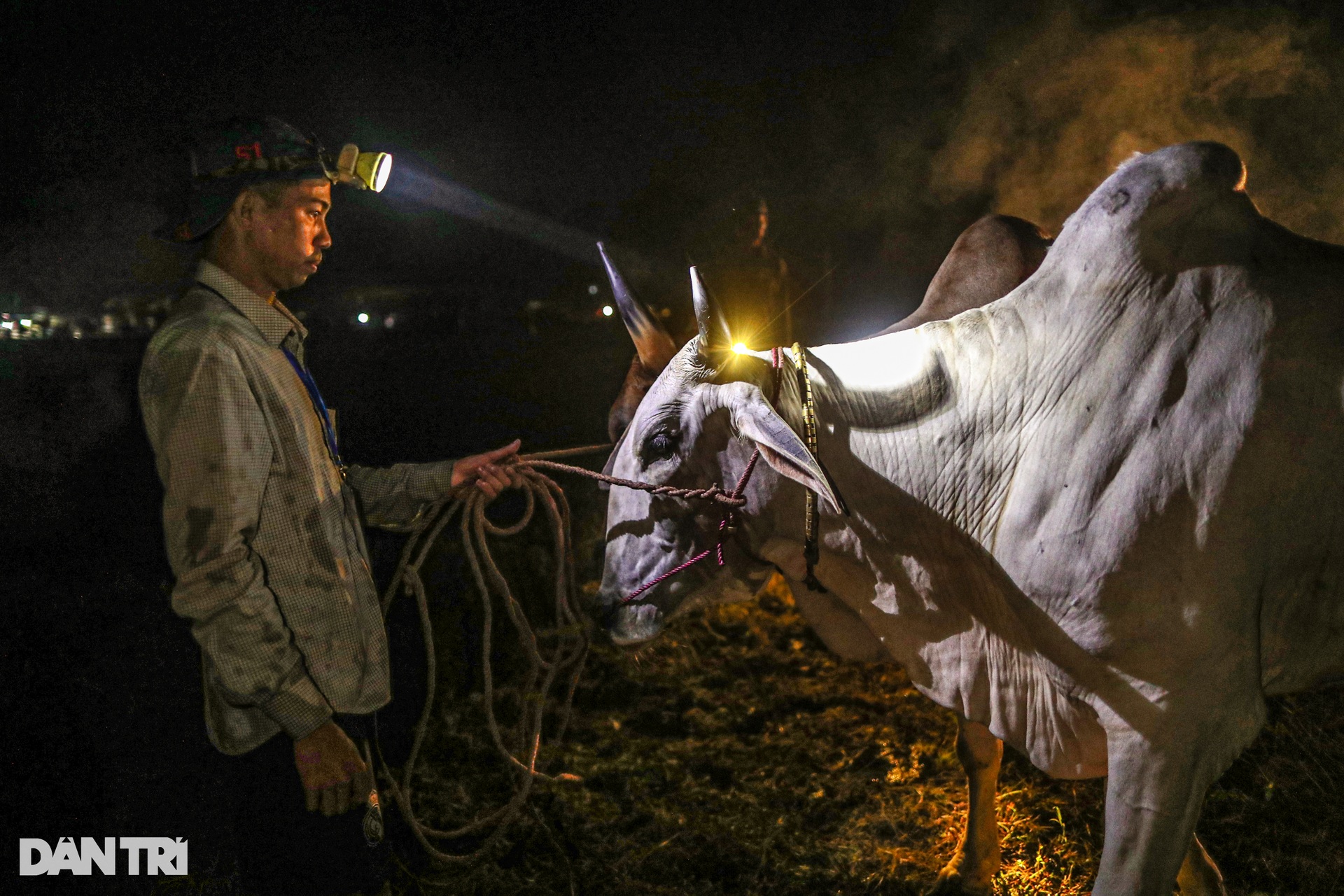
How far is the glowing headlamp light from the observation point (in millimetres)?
2428

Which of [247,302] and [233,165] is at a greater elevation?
[233,165]

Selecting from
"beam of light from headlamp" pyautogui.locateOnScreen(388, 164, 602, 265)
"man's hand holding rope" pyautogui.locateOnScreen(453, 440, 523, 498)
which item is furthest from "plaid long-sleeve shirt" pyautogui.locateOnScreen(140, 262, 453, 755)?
"beam of light from headlamp" pyautogui.locateOnScreen(388, 164, 602, 265)

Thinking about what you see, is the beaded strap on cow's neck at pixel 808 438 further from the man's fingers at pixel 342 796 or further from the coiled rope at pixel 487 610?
the man's fingers at pixel 342 796

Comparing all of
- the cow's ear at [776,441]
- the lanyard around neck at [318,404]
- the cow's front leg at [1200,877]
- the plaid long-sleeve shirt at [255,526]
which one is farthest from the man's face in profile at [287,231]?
the cow's front leg at [1200,877]

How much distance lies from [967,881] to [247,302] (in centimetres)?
333

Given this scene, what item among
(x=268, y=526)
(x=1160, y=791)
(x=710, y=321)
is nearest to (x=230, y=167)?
(x=268, y=526)

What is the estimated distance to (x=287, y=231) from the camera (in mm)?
2207

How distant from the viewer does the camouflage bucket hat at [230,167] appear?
2.12m

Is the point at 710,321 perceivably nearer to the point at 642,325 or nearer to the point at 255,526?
the point at 642,325

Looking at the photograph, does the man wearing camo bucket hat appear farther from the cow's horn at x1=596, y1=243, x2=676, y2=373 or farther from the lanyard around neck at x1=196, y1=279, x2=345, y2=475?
the cow's horn at x1=596, y1=243, x2=676, y2=373

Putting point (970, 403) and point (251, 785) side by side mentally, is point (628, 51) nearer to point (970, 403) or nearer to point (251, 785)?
point (970, 403)

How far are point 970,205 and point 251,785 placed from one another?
19.9 feet

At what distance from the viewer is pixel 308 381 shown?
89.9 inches

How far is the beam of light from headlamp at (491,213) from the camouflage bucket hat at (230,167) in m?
3.76
